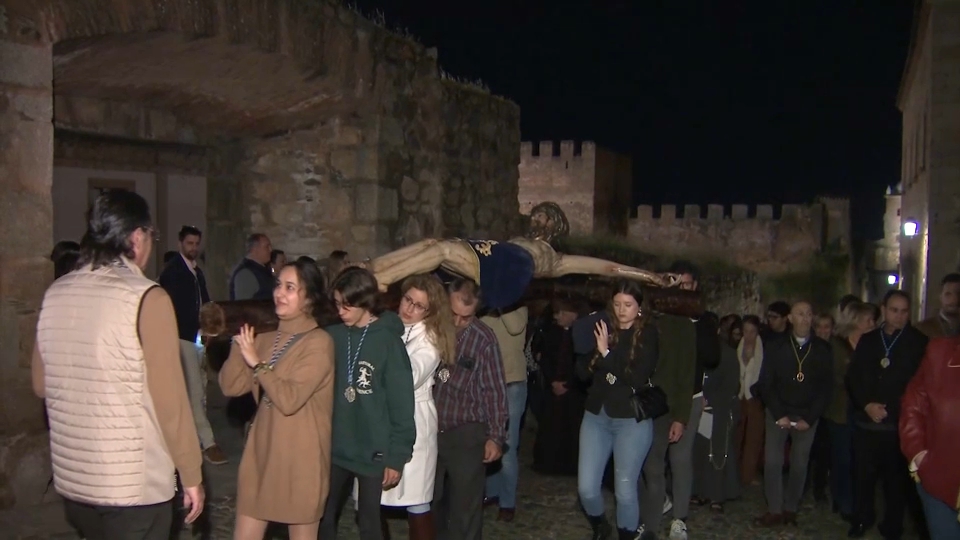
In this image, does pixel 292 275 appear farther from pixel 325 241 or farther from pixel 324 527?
pixel 325 241

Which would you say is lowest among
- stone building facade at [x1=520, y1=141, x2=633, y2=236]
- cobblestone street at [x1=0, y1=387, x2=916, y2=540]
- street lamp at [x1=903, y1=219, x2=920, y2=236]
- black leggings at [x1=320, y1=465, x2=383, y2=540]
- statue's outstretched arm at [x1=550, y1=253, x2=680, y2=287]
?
cobblestone street at [x1=0, y1=387, x2=916, y2=540]

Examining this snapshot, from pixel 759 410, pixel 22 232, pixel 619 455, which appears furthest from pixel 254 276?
pixel 759 410

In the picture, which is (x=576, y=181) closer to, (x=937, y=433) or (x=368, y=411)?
(x=937, y=433)

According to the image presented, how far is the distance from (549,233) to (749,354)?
2.32m

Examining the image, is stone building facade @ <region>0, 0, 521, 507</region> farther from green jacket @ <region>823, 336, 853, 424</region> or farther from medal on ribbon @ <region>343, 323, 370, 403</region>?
green jacket @ <region>823, 336, 853, 424</region>

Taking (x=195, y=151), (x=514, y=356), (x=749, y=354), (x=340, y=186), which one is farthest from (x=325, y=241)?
(x=749, y=354)

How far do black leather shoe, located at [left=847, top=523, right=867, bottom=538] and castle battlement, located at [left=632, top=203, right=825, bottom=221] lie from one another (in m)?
28.4

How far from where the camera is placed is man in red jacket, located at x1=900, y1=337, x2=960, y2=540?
4039 mm

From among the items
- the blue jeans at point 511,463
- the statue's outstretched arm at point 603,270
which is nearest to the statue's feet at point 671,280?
the statue's outstretched arm at point 603,270

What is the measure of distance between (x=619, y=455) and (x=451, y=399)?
0.95 m

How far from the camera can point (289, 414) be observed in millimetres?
3719

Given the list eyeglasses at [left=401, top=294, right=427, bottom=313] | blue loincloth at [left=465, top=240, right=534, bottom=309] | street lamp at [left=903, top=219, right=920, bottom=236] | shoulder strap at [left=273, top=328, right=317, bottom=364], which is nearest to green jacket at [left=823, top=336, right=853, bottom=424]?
blue loincloth at [left=465, top=240, right=534, bottom=309]

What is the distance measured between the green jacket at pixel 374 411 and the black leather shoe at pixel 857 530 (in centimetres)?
322

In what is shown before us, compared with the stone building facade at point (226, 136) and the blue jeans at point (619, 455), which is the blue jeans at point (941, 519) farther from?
the stone building facade at point (226, 136)
